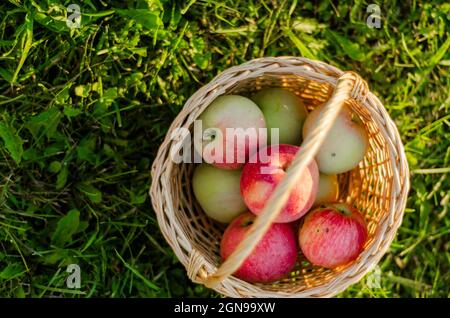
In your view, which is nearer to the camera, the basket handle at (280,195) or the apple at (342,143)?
the basket handle at (280,195)

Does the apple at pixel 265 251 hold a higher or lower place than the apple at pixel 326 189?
lower

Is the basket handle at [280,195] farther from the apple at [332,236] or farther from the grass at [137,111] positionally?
the grass at [137,111]

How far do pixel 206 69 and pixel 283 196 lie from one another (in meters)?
0.72

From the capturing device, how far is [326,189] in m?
1.58

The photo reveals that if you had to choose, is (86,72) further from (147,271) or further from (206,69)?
(147,271)

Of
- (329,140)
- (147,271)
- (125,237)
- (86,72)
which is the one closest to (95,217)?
(125,237)

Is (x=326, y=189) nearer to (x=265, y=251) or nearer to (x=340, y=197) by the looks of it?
(x=340, y=197)

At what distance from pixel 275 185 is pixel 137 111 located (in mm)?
503

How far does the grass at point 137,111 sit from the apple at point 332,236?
0.38 metres

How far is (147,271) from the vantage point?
67.9 inches

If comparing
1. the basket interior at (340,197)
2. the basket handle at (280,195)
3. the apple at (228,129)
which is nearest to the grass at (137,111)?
the basket interior at (340,197)

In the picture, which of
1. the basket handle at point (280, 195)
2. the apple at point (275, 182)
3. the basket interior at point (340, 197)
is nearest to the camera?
the basket handle at point (280, 195)

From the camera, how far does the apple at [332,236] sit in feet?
4.70

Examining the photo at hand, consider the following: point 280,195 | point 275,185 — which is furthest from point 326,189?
point 280,195
